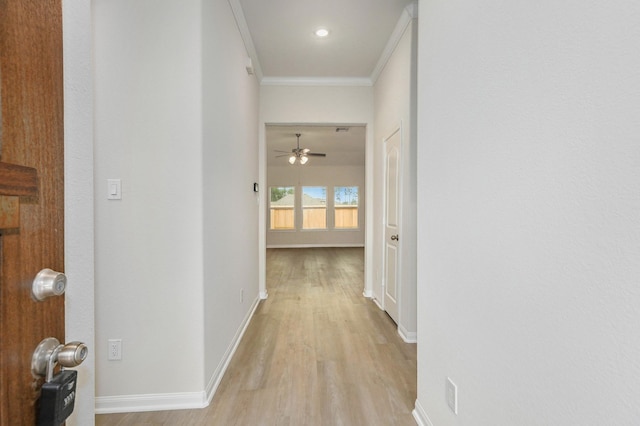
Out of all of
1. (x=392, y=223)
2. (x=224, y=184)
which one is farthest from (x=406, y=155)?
(x=224, y=184)

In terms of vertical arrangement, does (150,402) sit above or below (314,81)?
below

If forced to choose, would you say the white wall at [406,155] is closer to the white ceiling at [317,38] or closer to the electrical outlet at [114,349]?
the white ceiling at [317,38]

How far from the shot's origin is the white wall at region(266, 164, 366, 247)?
10133mm

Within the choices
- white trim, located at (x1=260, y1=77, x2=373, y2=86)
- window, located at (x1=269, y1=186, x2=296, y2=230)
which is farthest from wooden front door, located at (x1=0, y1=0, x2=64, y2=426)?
window, located at (x1=269, y1=186, x2=296, y2=230)

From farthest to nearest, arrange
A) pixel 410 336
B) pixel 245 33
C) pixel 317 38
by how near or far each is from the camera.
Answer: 1. pixel 317 38
2. pixel 245 33
3. pixel 410 336

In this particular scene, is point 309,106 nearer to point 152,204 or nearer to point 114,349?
point 152,204

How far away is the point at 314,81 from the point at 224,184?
2.47 meters

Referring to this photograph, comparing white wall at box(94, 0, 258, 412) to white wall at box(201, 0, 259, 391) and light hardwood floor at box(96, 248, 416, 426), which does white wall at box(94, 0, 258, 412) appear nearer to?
white wall at box(201, 0, 259, 391)

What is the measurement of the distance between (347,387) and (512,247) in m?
1.63

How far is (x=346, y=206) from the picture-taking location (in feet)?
34.7

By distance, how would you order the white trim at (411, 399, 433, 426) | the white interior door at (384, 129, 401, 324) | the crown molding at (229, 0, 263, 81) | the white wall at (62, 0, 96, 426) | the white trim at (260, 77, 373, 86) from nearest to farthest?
the white wall at (62, 0, 96, 426) < the white trim at (411, 399, 433, 426) < the crown molding at (229, 0, 263, 81) < the white interior door at (384, 129, 401, 324) < the white trim at (260, 77, 373, 86)

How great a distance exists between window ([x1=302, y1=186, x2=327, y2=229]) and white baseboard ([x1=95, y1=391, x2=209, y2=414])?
8.48 metres

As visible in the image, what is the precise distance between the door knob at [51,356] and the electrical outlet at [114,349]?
1674 millimetres

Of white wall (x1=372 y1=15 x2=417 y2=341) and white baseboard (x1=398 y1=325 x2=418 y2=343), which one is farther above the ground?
white wall (x1=372 y1=15 x2=417 y2=341)
